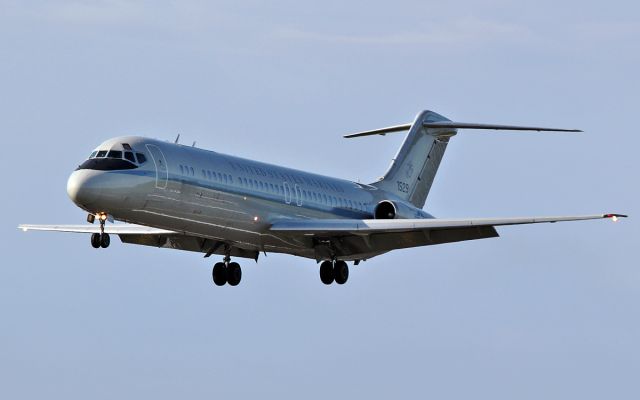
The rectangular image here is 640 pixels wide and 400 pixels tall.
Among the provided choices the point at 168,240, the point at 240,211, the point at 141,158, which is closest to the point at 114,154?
the point at 141,158

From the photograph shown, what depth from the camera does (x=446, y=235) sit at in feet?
157

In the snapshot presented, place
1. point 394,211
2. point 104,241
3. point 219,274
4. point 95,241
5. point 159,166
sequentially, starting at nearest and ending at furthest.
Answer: point 104,241, point 95,241, point 159,166, point 219,274, point 394,211

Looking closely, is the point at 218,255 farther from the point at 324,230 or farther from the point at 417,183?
the point at 417,183

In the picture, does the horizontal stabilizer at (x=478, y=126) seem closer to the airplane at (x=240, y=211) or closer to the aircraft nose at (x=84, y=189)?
the airplane at (x=240, y=211)

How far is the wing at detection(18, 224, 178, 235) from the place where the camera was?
1913 inches

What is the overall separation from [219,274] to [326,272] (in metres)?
3.41

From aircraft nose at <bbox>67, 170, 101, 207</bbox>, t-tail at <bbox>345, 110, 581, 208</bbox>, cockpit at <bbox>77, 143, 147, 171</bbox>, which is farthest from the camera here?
t-tail at <bbox>345, 110, 581, 208</bbox>

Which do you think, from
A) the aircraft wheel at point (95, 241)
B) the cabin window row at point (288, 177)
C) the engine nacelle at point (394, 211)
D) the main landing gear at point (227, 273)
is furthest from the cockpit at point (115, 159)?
the engine nacelle at point (394, 211)

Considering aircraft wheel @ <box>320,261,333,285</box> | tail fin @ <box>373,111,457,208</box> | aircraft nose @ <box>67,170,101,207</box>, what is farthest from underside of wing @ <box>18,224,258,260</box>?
tail fin @ <box>373,111,457,208</box>

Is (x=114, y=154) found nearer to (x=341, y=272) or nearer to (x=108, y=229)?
(x=108, y=229)

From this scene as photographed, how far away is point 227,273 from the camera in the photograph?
50.8 meters

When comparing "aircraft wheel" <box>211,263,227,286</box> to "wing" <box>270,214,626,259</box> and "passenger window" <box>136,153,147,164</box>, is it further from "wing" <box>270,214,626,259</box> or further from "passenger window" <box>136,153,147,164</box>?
"passenger window" <box>136,153,147,164</box>

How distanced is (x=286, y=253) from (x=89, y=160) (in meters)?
8.74

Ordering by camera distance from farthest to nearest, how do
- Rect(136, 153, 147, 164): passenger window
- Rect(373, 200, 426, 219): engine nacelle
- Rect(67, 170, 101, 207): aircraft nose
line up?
Rect(373, 200, 426, 219): engine nacelle
Rect(136, 153, 147, 164): passenger window
Rect(67, 170, 101, 207): aircraft nose
